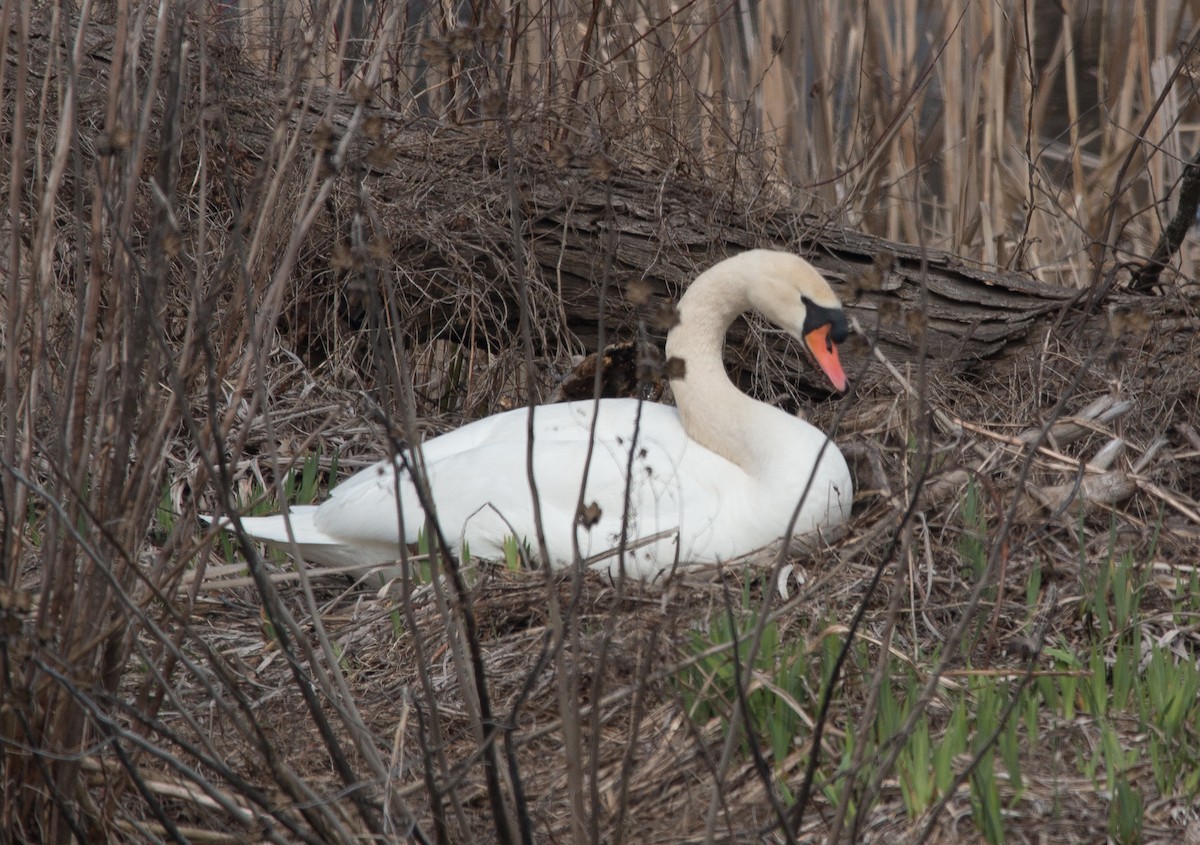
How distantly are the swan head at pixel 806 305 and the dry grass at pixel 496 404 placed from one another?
0.26 metres

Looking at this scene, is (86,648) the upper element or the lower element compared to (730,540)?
upper

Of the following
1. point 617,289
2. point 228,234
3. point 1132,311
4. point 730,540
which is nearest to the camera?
point 1132,311

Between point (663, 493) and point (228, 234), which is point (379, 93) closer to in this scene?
point (228, 234)

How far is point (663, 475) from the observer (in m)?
3.05

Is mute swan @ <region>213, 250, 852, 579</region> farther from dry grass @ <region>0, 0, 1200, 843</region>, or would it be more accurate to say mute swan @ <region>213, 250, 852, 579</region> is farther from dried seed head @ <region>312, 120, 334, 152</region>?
dried seed head @ <region>312, 120, 334, 152</region>

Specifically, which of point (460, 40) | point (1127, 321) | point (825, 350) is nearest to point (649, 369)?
point (460, 40)

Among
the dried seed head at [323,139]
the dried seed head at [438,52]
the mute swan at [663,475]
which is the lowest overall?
the mute swan at [663,475]

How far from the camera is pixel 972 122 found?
441 centimetres

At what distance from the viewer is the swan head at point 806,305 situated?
121 inches

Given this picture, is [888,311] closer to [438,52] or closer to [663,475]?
[438,52]

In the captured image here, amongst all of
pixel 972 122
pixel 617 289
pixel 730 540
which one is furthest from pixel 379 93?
pixel 730 540

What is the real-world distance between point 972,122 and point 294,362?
7.27ft

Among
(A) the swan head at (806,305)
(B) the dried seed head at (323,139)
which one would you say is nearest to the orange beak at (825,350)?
(A) the swan head at (806,305)

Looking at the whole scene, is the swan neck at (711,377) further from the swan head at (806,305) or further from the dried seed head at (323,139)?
the dried seed head at (323,139)
